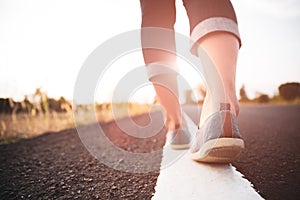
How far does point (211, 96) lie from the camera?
4.50 feet

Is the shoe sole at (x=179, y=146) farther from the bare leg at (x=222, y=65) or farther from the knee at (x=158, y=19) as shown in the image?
the knee at (x=158, y=19)

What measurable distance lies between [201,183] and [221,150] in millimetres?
182

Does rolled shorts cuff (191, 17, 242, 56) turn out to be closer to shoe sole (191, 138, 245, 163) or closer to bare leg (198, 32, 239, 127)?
bare leg (198, 32, 239, 127)

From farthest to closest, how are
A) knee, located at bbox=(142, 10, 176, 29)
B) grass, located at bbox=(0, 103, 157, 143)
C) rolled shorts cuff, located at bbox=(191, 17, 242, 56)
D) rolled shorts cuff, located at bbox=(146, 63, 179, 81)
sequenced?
grass, located at bbox=(0, 103, 157, 143), rolled shorts cuff, located at bbox=(146, 63, 179, 81), knee, located at bbox=(142, 10, 176, 29), rolled shorts cuff, located at bbox=(191, 17, 242, 56)

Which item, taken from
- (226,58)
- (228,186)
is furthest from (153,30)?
(228,186)

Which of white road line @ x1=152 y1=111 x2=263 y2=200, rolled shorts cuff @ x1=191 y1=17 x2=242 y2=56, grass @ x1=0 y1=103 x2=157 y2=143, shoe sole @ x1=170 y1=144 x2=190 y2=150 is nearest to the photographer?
white road line @ x1=152 y1=111 x2=263 y2=200

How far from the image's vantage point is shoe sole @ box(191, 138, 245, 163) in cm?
120

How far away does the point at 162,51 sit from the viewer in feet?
6.43

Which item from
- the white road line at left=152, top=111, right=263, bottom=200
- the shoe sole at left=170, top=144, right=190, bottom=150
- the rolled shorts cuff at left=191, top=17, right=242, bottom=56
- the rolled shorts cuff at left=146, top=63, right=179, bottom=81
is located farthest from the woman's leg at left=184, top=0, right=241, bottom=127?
the shoe sole at left=170, top=144, right=190, bottom=150

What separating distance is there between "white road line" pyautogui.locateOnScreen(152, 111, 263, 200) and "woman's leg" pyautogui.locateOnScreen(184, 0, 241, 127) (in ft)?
1.02

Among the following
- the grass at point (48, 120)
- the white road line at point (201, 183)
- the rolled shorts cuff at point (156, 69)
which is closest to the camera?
the white road line at point (201, 183)

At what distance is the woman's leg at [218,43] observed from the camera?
4.29 feet

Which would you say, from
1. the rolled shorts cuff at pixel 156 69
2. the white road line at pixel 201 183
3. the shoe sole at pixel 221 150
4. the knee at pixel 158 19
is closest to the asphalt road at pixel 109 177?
the white road line at pixel 201 183

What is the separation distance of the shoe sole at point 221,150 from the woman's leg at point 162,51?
2.39 feet
